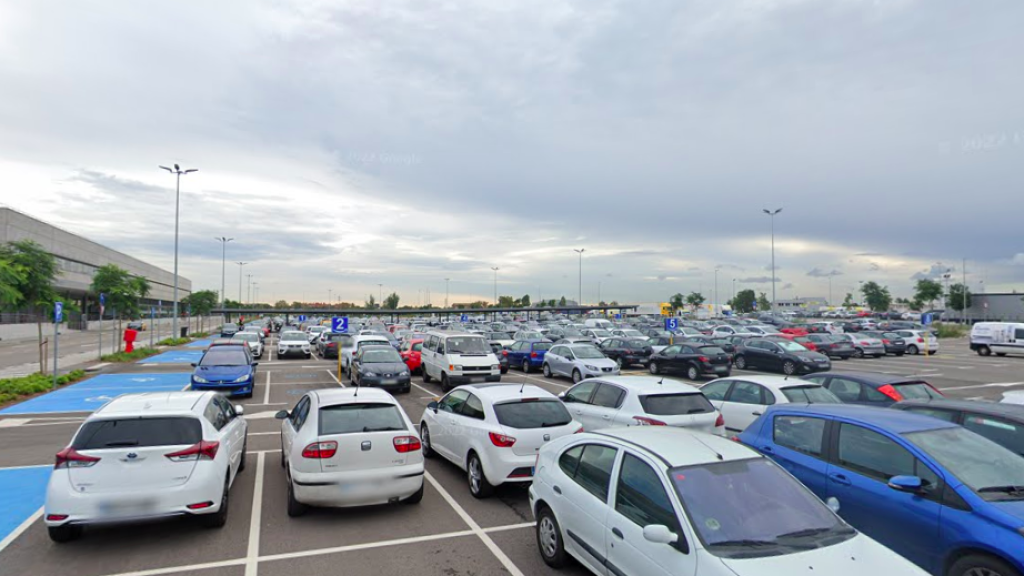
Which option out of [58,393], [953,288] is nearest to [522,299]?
[953,288]

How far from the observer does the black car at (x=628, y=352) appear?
27219mm

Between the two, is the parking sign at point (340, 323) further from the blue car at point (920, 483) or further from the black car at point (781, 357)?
the blue car at point (920, 483)

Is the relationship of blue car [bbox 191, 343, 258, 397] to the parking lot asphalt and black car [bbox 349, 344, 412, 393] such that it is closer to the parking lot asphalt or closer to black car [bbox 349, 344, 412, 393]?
black car [bbox 349, 344, 412, 393]

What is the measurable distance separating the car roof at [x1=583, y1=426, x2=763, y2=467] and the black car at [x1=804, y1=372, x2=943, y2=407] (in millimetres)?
7055

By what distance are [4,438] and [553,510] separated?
12806 mm

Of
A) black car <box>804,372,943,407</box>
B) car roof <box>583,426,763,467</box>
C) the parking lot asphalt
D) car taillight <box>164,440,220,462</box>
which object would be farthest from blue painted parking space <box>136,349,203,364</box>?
car roof <box>583,426,763,467</box>

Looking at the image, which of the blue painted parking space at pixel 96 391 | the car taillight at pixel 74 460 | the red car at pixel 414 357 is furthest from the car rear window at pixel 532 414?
the red car at pixel 414 357

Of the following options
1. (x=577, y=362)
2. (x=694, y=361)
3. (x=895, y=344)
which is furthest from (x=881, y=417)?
(x=895, y=344)

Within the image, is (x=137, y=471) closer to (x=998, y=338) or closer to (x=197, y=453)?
(x=197, y=453)

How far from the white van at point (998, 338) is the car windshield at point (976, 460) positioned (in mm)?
36273

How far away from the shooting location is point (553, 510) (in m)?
5.55

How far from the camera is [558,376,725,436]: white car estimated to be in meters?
8.78

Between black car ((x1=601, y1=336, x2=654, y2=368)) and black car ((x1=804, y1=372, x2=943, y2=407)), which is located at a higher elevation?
black car ((x1=804, y1=372, x2=943, y2=407))

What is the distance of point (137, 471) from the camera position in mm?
5980
